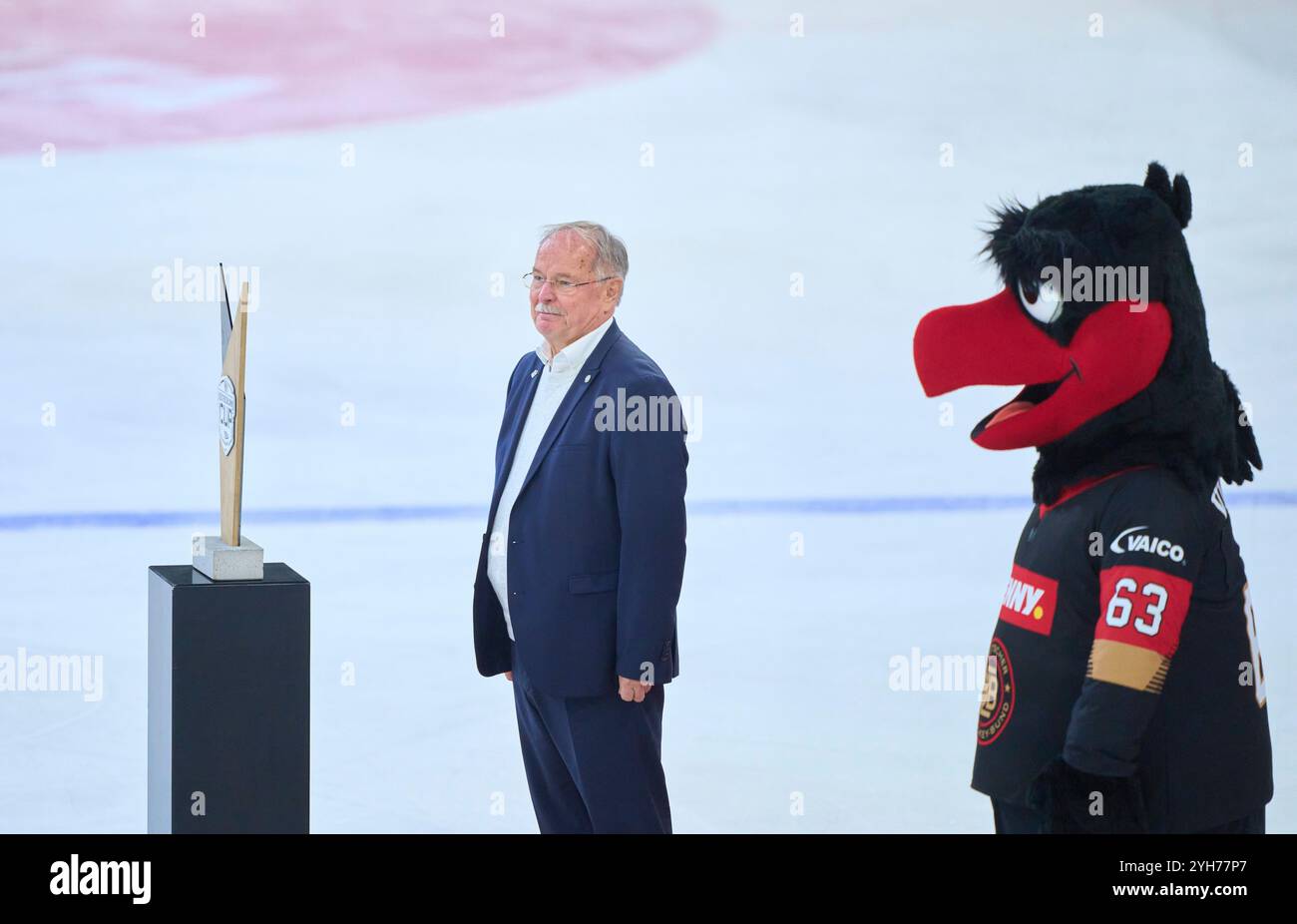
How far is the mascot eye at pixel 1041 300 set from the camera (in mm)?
1932

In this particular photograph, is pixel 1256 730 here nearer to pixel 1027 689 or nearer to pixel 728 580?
pixel 1027 689

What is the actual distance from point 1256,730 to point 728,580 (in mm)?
3885

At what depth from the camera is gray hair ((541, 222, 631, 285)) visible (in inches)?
90.0

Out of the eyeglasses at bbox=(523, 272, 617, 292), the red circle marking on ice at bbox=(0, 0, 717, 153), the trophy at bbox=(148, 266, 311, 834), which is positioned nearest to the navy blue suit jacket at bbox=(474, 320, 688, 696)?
the eyeglasses at bbox=(523, 272, 617, 292)

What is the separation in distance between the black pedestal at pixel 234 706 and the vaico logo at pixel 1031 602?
0.97 meters

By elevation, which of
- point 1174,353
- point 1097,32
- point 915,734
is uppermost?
point 1097,32

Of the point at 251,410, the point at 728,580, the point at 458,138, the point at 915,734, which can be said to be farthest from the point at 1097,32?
the point at 915,734

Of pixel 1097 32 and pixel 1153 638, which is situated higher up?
pixel 1097 32

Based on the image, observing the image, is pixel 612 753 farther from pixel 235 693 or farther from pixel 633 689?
pixel 235 693

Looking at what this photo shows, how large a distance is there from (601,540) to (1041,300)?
2.40 feet

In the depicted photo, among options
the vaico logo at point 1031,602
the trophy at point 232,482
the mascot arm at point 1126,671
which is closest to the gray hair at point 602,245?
the trophy at point 232,482

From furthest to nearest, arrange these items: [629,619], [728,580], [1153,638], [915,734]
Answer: [728,580]
[915,734]
[629,619]
[1153,638]

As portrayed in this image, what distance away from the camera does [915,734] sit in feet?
11.5

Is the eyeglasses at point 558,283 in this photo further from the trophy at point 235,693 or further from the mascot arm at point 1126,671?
the mascot arm at point 1126,671
